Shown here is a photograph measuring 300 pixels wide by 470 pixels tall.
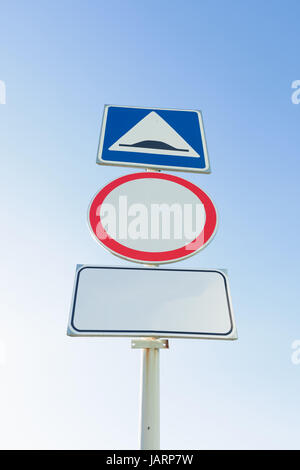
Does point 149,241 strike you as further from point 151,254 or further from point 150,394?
point 150,394

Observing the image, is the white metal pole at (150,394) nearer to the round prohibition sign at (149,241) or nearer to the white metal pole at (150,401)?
the white metal pole at (150,401)

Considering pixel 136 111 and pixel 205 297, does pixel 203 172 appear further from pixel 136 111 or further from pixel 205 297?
pixel 205 297

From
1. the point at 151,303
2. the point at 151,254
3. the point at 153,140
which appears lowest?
the point at 151,303

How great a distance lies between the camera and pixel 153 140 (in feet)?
5.07

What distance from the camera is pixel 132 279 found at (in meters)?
1.01

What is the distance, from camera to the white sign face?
91cm

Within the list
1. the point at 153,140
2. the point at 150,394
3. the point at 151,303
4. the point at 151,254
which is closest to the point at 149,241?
the point at 151,254

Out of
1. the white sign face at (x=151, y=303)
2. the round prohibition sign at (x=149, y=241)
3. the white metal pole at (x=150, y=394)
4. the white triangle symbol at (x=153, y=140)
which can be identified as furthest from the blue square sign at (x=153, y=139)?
the white metal pole at (x=150, y=394)

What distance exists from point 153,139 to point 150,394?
1091 mm

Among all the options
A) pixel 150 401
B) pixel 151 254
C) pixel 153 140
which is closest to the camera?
pixel 150 401

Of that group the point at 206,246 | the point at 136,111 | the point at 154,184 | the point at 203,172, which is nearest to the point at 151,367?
the point at 206,246

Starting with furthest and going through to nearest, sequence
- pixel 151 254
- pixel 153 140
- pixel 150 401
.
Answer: pixel 153 140 < pixel 151 254 < pixel 150 401
